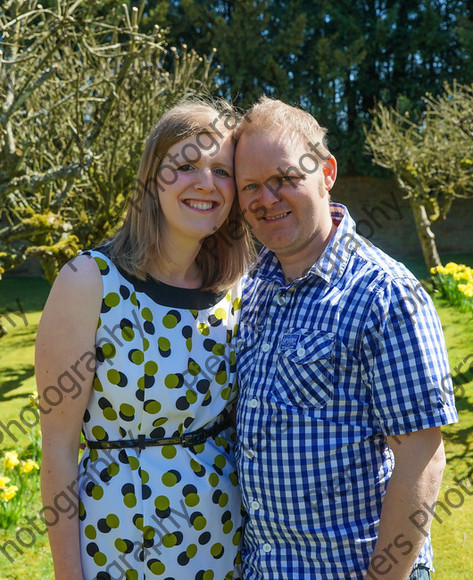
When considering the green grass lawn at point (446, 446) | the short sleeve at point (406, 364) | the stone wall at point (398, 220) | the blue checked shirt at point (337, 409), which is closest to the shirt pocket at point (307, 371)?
the blue checked shirt at point (337, 409)

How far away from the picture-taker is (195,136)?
1862 mm

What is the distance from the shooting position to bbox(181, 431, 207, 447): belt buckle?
5.90ft

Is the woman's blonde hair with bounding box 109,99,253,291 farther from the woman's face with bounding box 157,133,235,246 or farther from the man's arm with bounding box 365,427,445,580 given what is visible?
the man's arm with bounding box 365,427,445,580

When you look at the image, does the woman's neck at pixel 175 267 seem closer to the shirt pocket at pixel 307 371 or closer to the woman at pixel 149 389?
the woman at pixel 149 389

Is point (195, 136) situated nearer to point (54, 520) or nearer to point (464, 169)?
point (54, 520)

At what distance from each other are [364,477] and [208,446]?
0.48 m

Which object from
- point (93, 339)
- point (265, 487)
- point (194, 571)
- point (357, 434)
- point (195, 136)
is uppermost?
point (195, 136)

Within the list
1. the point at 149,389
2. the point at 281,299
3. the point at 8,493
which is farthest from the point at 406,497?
the point at 8,493

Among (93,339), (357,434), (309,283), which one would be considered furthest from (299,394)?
(93,339)

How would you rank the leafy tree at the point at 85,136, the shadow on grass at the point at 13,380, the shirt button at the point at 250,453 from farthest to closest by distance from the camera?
the shadow on grass at the point at 13,380 → the leafy tree at the point at 85,136 → the shirt button at the point at 250,453

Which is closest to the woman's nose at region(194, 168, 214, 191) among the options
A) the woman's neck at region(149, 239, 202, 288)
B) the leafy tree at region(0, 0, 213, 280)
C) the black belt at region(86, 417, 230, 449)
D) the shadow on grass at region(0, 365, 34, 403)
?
the woman's neck at region(149, 239, 202, 288)

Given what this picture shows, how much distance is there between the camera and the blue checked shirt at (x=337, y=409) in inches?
59.2

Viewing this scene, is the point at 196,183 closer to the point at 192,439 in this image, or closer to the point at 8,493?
the point at 192,439

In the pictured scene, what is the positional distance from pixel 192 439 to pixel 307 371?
0.43 metres
